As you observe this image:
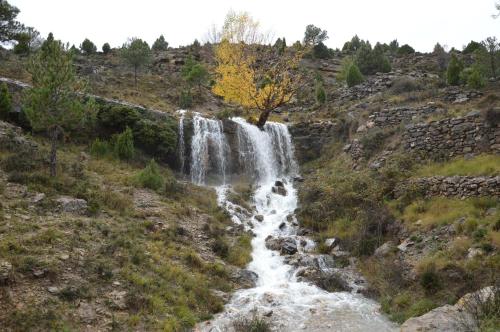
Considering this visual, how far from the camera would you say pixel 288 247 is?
734 inches

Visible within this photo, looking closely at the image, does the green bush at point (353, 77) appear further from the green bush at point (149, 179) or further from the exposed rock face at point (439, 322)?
the exposed rock face at point (439, 322)

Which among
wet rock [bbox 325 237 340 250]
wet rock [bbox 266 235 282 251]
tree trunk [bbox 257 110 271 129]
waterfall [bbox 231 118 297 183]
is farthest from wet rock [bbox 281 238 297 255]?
tree trunk [bbox 257 110 271 129]

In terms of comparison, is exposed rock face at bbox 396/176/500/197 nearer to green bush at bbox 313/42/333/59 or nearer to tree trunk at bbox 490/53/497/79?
tree trunk at bbox 490/53/497/79

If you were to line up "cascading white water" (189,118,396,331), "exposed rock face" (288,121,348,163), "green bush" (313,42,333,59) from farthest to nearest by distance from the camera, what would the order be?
1. "green bush" (313,42,333,59)
2. "exposed rock face" (288,121,348,163)
3. "cascading white water" (189,118,396,331)

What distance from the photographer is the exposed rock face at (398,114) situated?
2561 cm

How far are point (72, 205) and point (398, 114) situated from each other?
19810mm

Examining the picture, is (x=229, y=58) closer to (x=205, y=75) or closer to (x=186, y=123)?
(x=186, y=123)

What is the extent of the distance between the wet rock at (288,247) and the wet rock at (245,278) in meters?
2.41

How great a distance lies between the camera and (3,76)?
93.1 ft

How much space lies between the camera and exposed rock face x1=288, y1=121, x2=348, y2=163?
30.2m

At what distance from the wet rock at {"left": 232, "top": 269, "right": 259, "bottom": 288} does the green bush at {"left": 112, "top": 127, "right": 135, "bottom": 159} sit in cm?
1104

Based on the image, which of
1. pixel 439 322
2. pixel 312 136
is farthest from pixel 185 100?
pixel 439 322

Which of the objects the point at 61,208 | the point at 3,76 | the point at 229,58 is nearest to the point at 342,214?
the point at 61,208

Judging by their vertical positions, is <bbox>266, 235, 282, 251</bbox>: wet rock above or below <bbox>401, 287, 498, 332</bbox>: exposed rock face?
below
